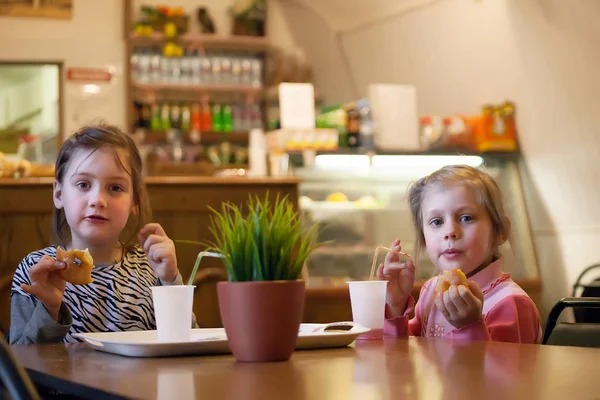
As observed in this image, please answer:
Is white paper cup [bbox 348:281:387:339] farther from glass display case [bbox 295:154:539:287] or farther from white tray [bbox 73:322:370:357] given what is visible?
glass display case [bbox 295:154:539:287]

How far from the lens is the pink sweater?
1.88 meters

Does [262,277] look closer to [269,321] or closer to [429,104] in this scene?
[269,321]

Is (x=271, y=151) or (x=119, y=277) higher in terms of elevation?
(x=271, y=151)

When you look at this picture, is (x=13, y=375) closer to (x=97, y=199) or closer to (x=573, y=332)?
(x=97, y=199)

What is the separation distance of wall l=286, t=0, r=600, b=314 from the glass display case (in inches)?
14.4

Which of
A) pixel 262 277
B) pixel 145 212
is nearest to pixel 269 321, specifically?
pixel 262 277

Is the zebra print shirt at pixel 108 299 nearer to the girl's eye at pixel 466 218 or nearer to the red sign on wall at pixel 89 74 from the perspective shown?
the girl's eye at pixel 466 218

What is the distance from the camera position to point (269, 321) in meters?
1.28

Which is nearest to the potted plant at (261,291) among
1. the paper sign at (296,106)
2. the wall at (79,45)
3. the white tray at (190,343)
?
the white tray at (190,343)

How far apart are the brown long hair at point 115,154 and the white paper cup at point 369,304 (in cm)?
78

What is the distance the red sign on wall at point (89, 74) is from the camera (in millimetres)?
7574

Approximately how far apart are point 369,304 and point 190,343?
1.43 feet

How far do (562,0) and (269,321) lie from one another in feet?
15.1

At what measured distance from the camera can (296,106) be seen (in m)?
5.31
